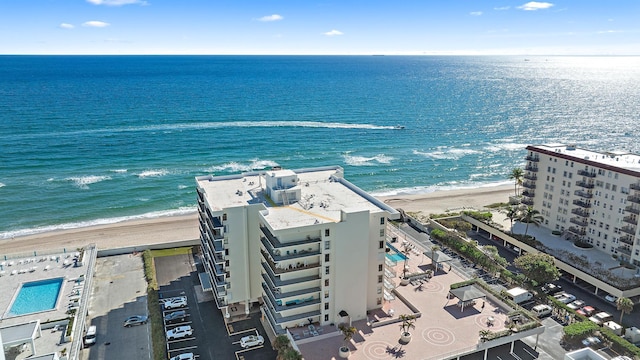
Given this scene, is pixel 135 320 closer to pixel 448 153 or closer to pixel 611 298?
pixel 611 298

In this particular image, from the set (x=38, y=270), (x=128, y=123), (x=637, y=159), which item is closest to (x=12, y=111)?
(x=128, y=123)

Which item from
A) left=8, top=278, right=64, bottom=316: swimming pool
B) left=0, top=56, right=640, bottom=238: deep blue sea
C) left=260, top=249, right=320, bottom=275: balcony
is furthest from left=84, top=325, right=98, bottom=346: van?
left=0, top=56, right=640, bottom=238: deep blue sea

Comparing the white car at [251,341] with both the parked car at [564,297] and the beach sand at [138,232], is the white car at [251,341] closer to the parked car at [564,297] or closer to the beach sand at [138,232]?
the beach sand at [138,232]

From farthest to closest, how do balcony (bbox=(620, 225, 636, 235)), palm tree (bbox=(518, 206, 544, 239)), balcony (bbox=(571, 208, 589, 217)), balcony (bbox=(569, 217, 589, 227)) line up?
palm tree (bbox=(518, 206, 544, 239)) < balcony (bbox=(569, 217, 589, 227)) < balcony (bbox=(571, 208, 589, 217)) < balcony (bbox=(620, 225, 636, 235))

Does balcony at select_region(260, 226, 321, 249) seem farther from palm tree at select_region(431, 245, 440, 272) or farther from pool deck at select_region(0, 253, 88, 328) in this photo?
pool deck at select_region(0, 253, 88, 328)

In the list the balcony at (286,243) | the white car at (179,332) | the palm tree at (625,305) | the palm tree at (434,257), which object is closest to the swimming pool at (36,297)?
the white car at (179,332)

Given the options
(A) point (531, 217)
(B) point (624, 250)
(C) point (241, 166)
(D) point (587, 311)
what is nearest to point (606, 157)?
(A) point (531, 217)

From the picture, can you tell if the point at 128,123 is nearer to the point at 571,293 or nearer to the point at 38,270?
the point at 38,270
